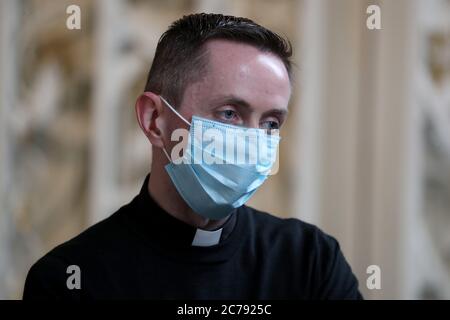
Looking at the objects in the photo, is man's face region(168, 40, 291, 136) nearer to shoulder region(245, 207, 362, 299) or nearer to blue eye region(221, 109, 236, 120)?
blue eye region(221, 109, 236, 120)

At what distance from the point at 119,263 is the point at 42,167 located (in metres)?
1.48

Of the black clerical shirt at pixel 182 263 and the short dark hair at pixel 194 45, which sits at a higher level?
the short dark hair at pixel 194 45

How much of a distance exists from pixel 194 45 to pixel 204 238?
0.37 m

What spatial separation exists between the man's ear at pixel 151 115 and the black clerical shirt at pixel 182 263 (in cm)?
12

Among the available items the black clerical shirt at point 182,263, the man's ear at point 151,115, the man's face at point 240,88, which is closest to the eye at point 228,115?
the man's face at point 240,88

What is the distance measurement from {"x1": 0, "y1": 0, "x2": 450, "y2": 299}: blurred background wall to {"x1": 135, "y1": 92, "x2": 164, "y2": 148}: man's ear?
1351 millimetres

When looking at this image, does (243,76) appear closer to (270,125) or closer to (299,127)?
(270,125)

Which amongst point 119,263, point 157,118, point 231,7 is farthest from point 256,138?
point 231,7

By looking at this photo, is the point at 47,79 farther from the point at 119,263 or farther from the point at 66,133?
the point at 119,263

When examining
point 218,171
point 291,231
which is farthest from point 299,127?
point 218,171

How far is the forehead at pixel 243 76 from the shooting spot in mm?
1106

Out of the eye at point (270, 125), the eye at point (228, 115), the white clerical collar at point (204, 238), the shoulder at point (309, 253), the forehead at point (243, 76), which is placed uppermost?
the forehead at point (243, 76)

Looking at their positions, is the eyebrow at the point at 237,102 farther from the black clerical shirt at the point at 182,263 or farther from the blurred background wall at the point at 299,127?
the blurred background wall at the point at 299,127

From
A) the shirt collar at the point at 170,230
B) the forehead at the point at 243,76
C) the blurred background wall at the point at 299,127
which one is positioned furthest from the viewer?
the blurred background wall at the point at 299,127
